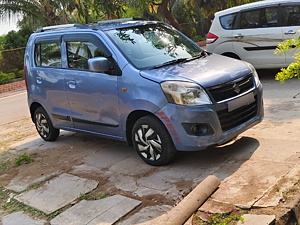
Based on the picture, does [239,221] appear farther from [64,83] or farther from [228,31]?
[228,31]

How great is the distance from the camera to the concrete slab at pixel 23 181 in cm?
543

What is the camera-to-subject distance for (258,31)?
9.63m

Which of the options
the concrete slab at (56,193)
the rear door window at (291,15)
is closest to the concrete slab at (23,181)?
the concrete slab at (56,193)

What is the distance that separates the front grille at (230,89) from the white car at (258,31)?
430 centimetres

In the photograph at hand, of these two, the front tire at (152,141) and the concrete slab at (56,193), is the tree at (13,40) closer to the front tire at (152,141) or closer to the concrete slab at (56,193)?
the concrete slab at (56,193)

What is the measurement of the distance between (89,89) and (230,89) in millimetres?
2031

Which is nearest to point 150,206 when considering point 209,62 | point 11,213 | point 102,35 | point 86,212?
point 86,212

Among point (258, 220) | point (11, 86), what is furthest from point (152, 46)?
point (11, 86)

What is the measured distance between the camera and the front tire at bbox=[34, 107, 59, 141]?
717cm

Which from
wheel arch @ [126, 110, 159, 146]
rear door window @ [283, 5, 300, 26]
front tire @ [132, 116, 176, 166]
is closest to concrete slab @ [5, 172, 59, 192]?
wheel arch @ [126, 110, 159, 146]

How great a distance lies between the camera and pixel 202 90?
16.0ft

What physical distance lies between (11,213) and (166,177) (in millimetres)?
1837

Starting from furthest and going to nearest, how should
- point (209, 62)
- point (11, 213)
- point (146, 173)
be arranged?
point (209, 62), point (146, 173), point (11, 213)

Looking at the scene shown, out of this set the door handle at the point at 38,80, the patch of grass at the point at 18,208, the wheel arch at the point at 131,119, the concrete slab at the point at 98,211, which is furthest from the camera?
the door handle at the point at 38,80
